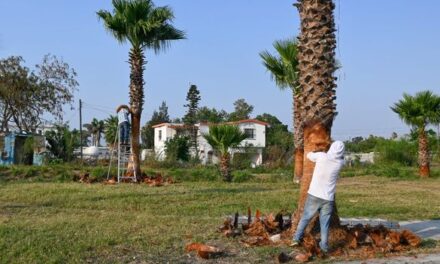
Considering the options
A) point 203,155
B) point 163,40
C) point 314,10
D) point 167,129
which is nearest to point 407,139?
point 203,155

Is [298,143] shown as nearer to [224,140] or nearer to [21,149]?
[224,140]

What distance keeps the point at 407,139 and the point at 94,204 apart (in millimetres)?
33315

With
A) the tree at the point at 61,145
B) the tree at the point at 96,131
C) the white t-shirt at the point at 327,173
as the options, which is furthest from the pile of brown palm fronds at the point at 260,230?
the tree at the point at 96,131

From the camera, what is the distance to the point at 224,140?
22.9 m

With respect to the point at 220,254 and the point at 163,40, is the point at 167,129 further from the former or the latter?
the point at 220,254

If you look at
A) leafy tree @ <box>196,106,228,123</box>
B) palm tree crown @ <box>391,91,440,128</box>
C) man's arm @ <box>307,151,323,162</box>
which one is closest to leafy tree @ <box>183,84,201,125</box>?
leafy tree @ <box>196,106,228,123</box>

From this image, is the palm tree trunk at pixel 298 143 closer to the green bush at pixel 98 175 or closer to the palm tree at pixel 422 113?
the green bush at pixel 98 175

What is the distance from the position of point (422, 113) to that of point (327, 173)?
22.1 metres

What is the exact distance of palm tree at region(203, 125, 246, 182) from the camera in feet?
74.6

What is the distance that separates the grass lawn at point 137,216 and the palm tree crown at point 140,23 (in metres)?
6.55

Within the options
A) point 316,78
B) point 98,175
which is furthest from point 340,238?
point 98,175

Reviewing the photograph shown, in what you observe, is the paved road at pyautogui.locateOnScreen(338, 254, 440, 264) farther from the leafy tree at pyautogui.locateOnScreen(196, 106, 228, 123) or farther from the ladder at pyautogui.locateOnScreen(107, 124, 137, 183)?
the leafy tree at pyautogui.locateOnScreen(196, 106, 228, 123)

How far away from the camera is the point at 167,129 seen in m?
65.2

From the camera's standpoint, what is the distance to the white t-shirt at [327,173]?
7848mm
